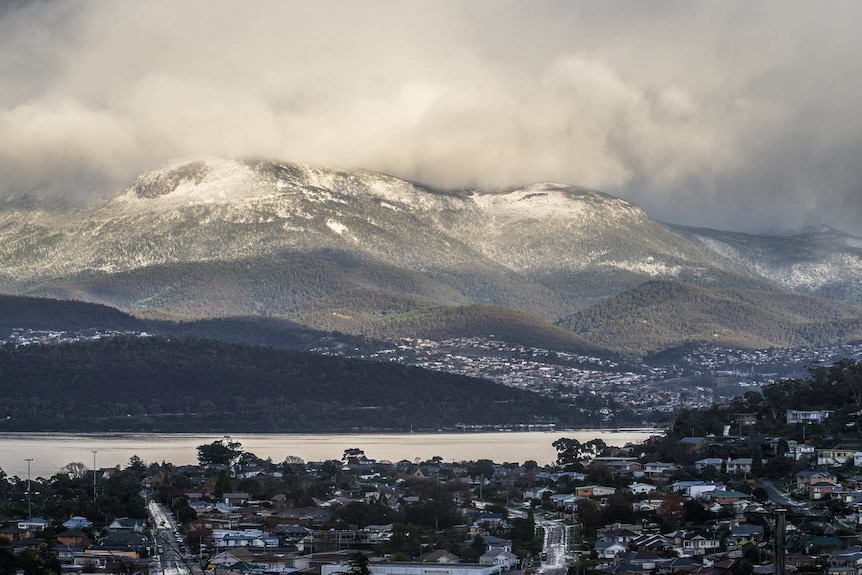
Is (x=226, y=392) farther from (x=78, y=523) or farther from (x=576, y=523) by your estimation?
(x=576, y=523)

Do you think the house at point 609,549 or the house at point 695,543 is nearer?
the house at point 695,543

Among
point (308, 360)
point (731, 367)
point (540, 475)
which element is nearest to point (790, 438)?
point (540, 475)

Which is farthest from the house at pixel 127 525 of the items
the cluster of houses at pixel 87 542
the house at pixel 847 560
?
the house at pixel 847 560

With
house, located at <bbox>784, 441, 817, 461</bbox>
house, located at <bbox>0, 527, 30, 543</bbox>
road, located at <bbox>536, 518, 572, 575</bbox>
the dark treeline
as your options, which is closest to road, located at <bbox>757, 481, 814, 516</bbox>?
house, located at <bbox>784, 441, 817, 461</bbox>

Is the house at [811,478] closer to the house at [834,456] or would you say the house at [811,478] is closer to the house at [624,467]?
the house at [834,456]

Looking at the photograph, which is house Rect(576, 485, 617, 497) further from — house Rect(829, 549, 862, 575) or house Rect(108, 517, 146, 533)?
house Rect(829, 549, 862, 575)

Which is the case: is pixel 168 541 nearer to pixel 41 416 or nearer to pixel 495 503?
pixel 495 503
